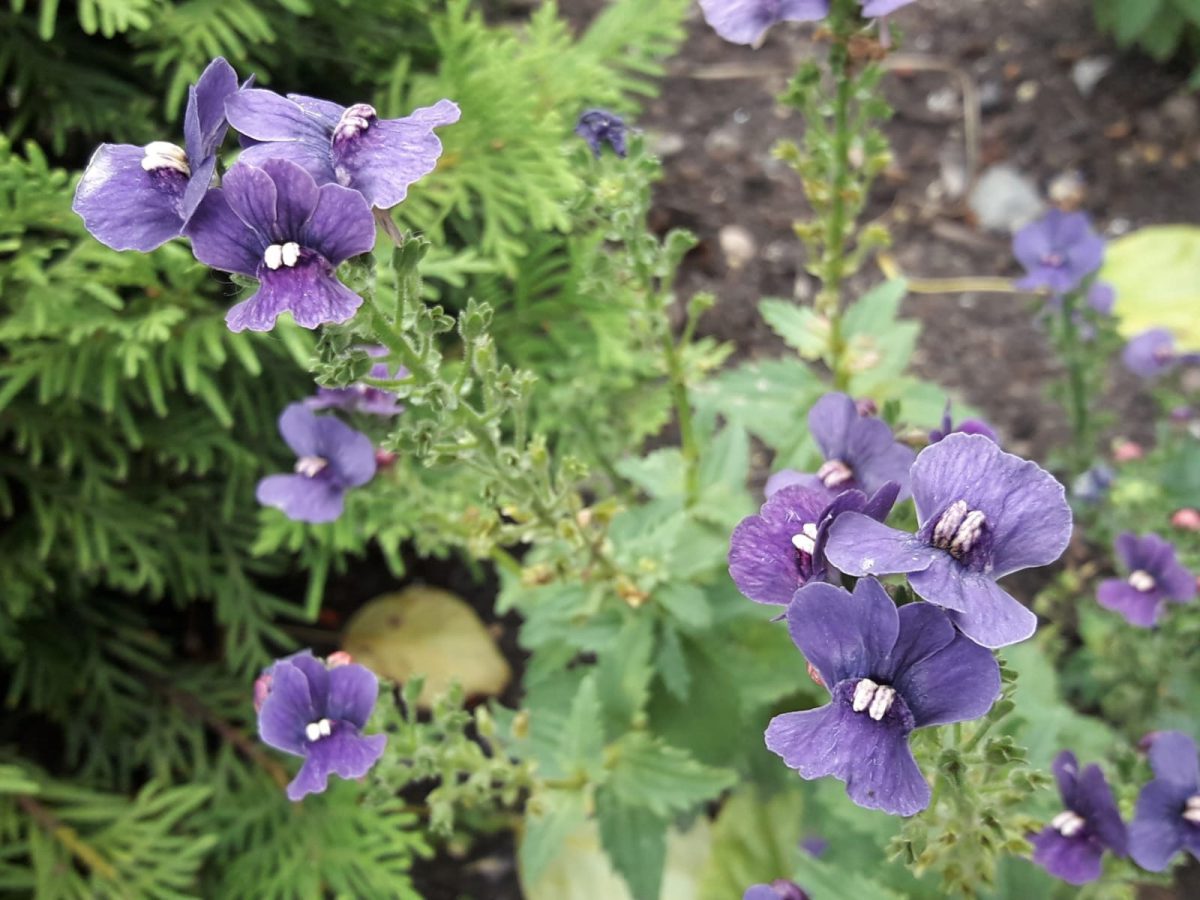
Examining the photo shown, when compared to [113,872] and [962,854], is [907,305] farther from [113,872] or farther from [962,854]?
[113,872]

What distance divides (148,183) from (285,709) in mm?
741

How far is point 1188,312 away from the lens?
3.43 meters

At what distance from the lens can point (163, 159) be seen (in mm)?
1181

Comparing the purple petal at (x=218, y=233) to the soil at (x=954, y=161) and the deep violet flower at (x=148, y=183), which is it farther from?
the soil at (x=954, y=161)

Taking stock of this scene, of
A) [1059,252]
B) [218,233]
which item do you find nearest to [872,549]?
[218,233]

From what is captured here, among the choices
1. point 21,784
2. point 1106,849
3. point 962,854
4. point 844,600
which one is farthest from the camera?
point 21,784

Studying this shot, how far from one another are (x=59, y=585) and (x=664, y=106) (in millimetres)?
2758

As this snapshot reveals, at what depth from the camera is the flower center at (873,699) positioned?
1.10 meters

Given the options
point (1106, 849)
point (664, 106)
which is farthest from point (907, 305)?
point (1106, 849)

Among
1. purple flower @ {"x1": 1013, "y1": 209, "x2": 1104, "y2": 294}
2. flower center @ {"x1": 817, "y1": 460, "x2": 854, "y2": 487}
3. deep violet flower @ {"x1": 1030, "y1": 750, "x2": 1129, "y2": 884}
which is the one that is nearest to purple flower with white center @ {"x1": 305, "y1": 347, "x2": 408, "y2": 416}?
flower center @ {"x1": 817, "y1": 460, "x2": 854, "y2": 487}

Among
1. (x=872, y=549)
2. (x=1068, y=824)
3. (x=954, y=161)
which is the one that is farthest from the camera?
(x=954, y=161)

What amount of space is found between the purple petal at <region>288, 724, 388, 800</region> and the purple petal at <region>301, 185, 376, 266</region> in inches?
28.9

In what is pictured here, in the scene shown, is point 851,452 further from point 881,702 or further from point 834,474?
point 881,702

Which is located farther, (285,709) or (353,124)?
(285,709)
